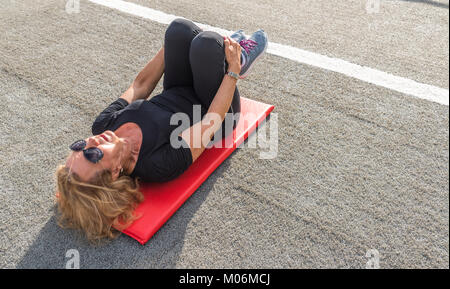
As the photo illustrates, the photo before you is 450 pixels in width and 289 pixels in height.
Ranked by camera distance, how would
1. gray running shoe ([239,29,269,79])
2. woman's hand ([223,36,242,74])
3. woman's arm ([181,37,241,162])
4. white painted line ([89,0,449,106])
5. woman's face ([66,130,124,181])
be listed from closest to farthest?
woman's face ([66,130,124,181]), woman's arm ([181,37,241,162]), woman's hand ([223,36,242,74]), gray running shoe ([239,29,269,79]), white painted line ([89,0,449,106])

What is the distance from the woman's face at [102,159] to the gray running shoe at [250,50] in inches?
41.0

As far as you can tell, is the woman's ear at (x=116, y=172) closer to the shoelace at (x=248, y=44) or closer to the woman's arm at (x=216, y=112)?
the woman's arm at (x=216, y=112)

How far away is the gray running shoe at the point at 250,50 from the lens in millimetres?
2629

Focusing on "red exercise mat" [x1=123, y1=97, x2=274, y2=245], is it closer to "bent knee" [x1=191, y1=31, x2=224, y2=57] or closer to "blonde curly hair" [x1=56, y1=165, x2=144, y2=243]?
"blonde curly hair" [x1=56, y1=165, x2=144, y2=243]

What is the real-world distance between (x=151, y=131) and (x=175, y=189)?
0.42 metres

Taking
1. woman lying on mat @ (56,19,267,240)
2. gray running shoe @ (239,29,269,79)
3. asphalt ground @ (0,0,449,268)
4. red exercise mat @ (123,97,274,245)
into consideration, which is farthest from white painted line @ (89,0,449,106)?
red exercise mat @ (123,97,274,245)

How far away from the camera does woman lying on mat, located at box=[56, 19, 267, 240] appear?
1972 millimetres

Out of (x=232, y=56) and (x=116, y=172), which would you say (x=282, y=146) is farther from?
(x=116, y=172)

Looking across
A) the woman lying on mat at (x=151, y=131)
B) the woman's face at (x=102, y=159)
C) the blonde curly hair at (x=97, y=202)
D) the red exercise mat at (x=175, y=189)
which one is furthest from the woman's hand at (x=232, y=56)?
the blonde curly hair at (x=97, y=202)

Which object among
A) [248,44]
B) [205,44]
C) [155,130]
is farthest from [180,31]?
[155,130]

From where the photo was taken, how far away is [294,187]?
2.43 m

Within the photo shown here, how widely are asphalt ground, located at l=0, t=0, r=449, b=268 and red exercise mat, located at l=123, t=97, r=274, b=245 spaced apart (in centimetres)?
7

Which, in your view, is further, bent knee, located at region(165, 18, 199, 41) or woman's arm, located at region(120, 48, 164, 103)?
woman's arm, located at region(120, 48, 164, 103)
